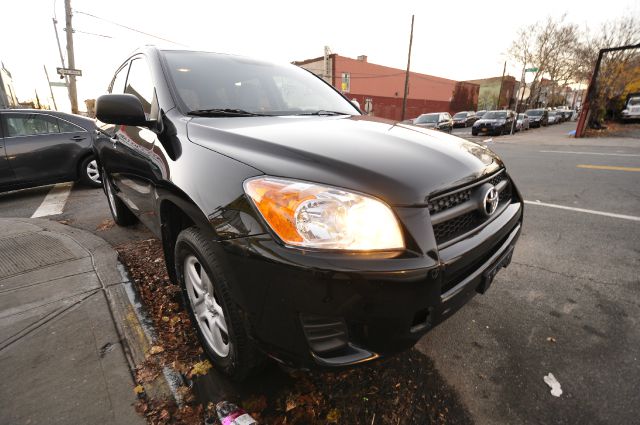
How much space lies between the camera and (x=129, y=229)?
3910mm

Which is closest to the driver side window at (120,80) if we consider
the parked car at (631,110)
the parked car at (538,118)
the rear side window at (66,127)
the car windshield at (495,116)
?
the rear side window at (66,127)

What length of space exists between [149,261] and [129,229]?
3.85ft

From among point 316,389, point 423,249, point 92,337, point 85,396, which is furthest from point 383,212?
point 92,337

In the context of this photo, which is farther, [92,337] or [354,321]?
[92,337]

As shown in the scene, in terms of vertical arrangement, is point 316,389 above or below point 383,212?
below

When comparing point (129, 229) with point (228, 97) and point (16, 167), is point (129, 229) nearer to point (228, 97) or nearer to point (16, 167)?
point (228, 97)

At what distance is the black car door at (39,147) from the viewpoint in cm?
529

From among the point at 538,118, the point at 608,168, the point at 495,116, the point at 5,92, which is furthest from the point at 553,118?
the point at 5,92

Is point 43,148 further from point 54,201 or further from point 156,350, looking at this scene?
point 156,350

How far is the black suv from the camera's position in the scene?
1151 mm

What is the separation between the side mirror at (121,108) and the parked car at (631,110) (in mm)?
30513

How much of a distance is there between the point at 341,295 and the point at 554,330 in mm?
1769

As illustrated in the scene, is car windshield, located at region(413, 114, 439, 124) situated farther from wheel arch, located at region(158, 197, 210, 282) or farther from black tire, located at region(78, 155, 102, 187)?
wheel arch, located at region(158, 197, 210, 282)

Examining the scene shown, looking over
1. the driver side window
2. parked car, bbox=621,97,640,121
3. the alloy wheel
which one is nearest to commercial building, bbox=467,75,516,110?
parked car, bbox=621,97,640,121
